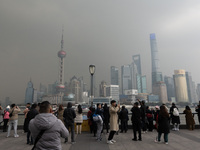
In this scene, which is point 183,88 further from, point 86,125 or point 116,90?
point 86,125

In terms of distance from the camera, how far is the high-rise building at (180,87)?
184m

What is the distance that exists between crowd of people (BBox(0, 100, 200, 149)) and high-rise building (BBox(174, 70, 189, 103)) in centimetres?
20551

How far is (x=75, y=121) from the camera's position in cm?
810

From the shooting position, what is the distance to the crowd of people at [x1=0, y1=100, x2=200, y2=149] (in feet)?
7.51

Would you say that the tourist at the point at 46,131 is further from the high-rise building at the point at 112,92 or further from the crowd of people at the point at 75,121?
the high-rise building at the point at 112,92

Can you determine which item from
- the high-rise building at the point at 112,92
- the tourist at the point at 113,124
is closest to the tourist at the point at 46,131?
the tourist at the point at 113,124

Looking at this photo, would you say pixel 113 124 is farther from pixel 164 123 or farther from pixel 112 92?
pixel 112 92

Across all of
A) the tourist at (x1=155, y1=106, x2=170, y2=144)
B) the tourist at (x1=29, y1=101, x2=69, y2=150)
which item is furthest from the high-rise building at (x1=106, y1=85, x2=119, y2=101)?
the tourist at (x1=29, y1=101, x2=69, y2=150)

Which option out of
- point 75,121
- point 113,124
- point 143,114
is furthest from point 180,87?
point 113,124

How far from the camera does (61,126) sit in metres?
2.40

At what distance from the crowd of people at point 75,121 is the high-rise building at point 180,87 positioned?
20551cm

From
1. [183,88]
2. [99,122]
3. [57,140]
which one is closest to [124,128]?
[99,122]

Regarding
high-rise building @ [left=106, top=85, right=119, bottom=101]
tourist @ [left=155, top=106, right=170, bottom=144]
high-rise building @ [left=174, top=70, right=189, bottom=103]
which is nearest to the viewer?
tourist @ [left=155, top=106, right=170, bottom=144]

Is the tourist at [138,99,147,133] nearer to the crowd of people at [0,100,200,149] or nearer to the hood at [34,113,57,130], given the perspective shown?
the crowd of people at [0,100,200,149]
